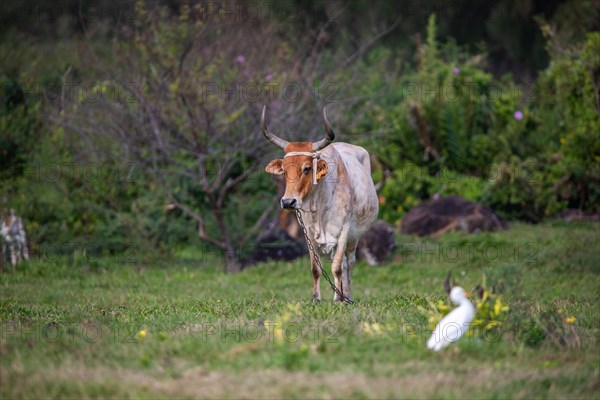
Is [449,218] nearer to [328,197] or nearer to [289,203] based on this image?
[328,197]

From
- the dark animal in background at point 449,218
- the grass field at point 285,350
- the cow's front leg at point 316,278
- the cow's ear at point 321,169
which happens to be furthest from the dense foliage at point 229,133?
Answer: the cow's ear at point 321,169

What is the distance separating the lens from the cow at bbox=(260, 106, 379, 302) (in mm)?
9164

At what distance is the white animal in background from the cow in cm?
262

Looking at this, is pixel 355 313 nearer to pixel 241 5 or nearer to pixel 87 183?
pixel 87 183

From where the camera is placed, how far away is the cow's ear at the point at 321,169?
9.16 meters


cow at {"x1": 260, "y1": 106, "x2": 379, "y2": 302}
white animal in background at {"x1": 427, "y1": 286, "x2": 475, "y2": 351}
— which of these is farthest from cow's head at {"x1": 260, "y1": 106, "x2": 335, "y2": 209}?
white animal in background at {"x1": 427, "y1": 286, "x2": 475, "y2": 351}

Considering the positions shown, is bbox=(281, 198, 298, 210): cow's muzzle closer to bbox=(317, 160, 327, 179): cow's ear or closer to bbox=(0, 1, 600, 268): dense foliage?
bbox=(317, 160, 327, 179): cow's ear

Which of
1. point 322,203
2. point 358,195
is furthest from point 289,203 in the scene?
point 358,195

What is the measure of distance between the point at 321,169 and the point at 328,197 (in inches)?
20.1

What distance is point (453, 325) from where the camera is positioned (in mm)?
6594

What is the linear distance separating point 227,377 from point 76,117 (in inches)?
403

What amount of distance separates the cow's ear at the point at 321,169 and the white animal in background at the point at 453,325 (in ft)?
8.86

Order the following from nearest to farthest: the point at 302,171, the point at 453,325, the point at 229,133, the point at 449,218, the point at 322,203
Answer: the point at 453,325, the point at 302,171, the point at 322,203, the point at 229,133, the point at 449,218

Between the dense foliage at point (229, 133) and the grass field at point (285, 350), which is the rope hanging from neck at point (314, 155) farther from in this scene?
the dense foliage at point (229, 133)
